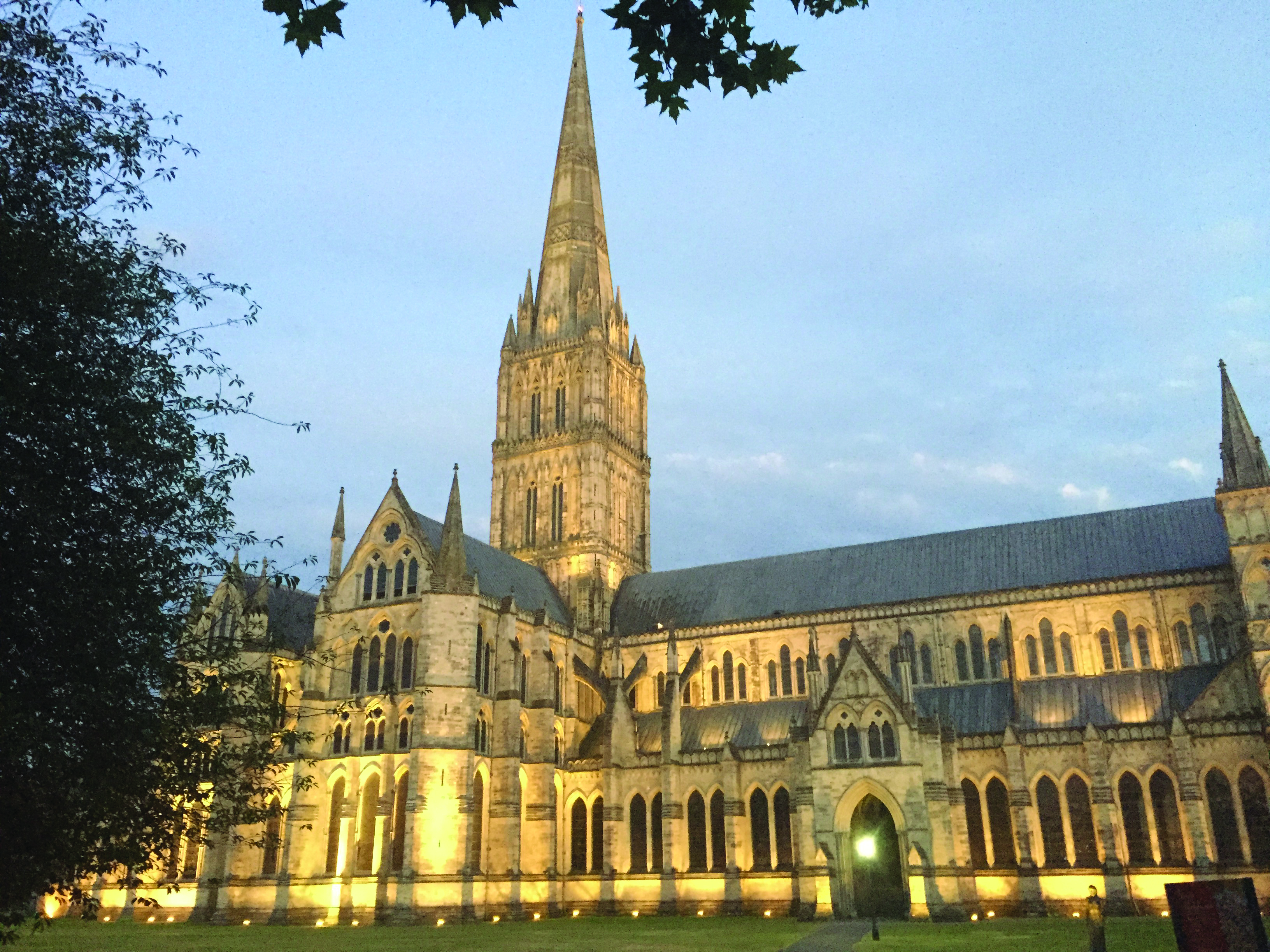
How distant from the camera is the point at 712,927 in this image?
38.9 metres

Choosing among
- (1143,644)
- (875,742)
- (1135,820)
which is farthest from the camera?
(1143,644)

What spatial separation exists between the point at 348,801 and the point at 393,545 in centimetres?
1222

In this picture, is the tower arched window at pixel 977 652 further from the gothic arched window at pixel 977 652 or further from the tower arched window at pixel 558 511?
the tower arched window at pixel 558 511

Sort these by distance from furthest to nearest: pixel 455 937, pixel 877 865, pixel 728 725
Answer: pixel 728 725 < pixel 877 865 < pixel 455 937

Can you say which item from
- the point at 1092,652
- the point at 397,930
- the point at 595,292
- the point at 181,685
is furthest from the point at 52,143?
the point at 595,292

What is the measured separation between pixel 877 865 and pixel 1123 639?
16.2 m

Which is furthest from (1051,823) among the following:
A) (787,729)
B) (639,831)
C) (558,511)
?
(558,511)

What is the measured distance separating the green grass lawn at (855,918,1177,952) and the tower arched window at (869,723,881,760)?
6484mm

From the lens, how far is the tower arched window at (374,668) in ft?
162

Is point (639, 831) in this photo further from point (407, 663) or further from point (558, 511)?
point (558, 511)

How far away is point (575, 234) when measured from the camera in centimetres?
7156

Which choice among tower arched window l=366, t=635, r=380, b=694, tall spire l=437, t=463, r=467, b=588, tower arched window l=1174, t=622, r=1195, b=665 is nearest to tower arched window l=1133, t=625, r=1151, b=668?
tower arched window l=1174, t=622, r=1195, b=665

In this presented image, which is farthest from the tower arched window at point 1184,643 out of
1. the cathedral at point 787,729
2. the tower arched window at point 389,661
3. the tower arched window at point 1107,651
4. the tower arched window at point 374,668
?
the tower arched window at point 374,668

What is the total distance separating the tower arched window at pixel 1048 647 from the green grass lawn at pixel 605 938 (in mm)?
13388
